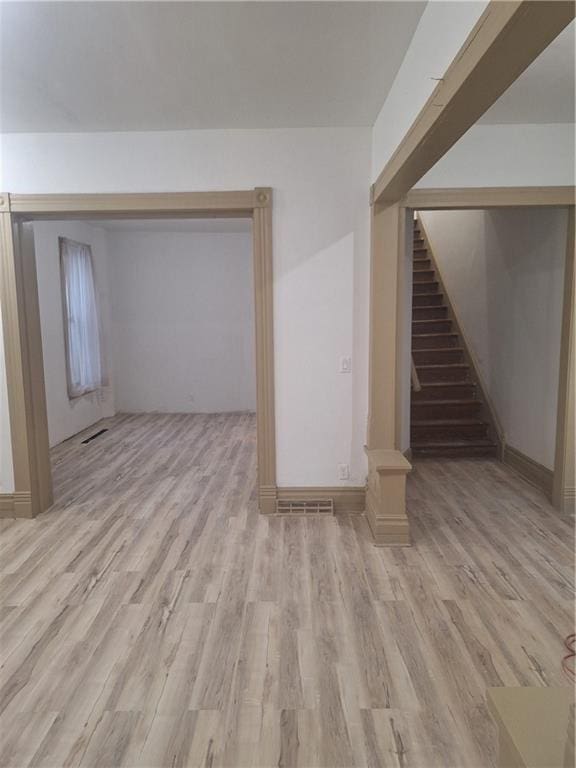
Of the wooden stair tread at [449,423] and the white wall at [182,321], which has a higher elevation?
the white wall at [182,321]

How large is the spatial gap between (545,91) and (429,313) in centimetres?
361

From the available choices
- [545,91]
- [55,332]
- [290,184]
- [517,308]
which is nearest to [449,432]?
[517,308]

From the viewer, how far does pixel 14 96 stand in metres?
2.72

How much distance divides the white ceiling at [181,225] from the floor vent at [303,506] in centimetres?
381

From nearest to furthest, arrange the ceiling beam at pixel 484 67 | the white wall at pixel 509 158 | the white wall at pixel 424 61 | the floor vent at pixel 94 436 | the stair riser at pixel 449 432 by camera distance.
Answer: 1. the ceiling beam at pixel 484 67
2. the white wall at pixel 424 61
3. the white wall at pixel 509 158
4. the stair riser at pixel 449 432
5. the floor vent at pixel 94 436

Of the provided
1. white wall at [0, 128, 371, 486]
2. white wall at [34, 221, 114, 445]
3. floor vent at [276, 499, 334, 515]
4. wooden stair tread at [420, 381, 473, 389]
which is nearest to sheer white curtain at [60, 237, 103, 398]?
white wall at [34, 221, 114, 445]

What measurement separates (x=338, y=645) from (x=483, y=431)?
3.48 m

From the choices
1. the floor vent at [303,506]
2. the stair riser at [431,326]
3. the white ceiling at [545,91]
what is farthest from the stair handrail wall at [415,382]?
the white ceiling at [545,91]

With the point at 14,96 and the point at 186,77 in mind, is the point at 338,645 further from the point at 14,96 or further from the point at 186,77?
the point at 14,96

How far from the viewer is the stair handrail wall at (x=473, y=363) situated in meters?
4.88

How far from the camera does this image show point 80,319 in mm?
5977

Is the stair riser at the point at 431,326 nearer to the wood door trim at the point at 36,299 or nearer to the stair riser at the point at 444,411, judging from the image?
the stair riser at the point at 444,411

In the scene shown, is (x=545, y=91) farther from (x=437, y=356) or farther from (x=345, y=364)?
(x=437, y=356)

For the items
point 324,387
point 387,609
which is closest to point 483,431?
point 324,387
